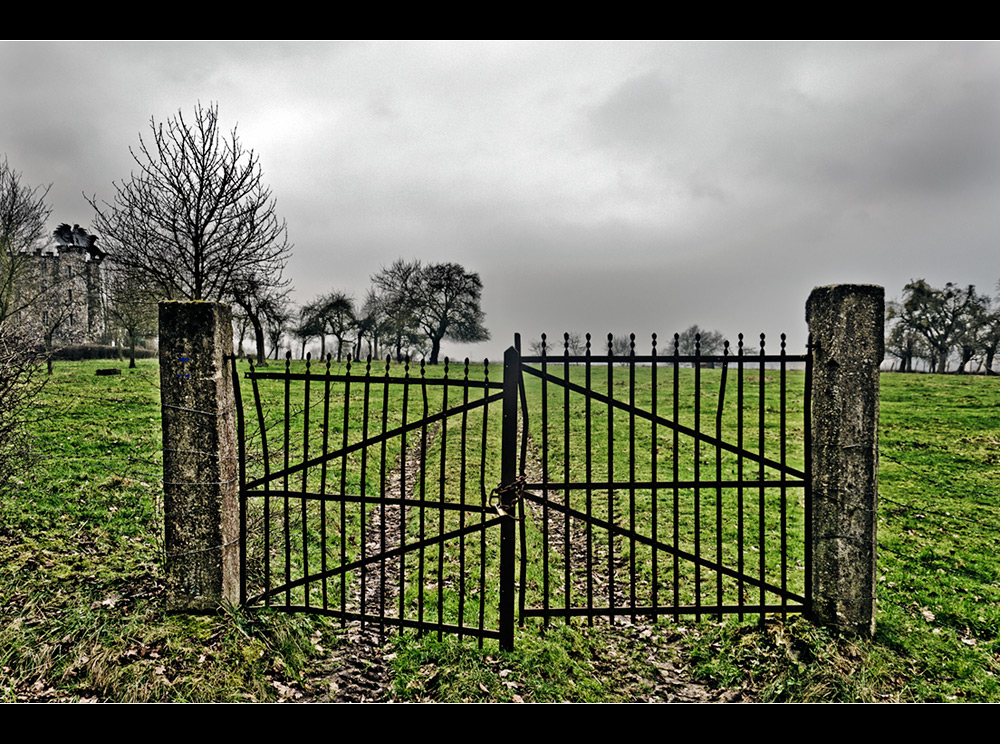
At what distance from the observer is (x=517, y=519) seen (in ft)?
15.6

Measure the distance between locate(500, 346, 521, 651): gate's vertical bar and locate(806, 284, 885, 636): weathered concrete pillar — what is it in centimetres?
294

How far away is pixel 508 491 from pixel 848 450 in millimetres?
3214

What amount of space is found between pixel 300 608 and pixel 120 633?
5.08ft

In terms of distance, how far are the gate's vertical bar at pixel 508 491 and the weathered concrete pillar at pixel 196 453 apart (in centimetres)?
275

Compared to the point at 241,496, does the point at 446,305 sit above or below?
above

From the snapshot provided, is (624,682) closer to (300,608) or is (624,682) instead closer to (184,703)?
(300,608)

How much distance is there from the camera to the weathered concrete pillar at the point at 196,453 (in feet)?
16.0

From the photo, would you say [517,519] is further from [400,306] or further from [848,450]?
[400,306]

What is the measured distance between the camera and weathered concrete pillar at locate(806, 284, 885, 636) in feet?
15.5

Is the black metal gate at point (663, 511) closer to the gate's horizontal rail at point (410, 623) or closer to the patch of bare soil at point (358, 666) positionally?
the gate's horizontal rail at point (410, 623)

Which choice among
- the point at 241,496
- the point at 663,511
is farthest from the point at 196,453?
the point at 663,511

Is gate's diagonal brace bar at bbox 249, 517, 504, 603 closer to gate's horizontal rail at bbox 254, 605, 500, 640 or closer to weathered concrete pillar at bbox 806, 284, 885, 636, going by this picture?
gate's horizontal rail at bbox 254, 605, 500, 640

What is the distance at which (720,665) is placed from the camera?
4.86 metres

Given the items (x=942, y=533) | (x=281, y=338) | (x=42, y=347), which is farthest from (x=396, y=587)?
(x=281, y=338)
